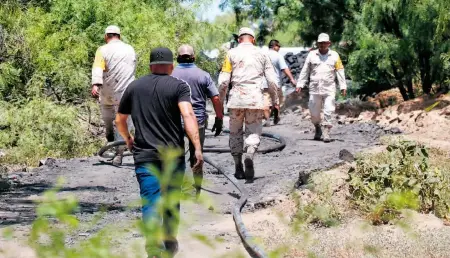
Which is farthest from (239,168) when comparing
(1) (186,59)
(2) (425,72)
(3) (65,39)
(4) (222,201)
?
(2) (425,72)

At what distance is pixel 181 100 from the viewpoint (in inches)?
267

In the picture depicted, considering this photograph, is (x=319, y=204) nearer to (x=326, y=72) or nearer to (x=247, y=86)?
(x=247, y=86)

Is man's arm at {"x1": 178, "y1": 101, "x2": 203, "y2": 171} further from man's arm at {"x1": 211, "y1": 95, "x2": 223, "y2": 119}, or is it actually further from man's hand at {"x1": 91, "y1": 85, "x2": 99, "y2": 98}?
man's hand at {"x1": 91, "y1": 85, "x2": 99, "y2": 98}

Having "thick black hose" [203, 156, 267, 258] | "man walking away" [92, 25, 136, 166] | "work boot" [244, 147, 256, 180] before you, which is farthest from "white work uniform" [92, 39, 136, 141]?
"work boot" [244, 147, 256, 180]

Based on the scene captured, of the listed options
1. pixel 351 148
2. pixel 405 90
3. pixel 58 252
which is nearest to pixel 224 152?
pixel 351 148

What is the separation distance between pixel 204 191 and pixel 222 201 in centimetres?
57

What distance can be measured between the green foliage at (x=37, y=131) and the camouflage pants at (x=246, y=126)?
428 cm

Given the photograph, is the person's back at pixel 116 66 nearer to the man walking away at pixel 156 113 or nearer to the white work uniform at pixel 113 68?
the white work uniform at pixel 113 68

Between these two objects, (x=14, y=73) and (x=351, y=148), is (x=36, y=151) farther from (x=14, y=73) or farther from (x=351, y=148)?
(x=351, y=148)

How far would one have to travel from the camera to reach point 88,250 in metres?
2.67

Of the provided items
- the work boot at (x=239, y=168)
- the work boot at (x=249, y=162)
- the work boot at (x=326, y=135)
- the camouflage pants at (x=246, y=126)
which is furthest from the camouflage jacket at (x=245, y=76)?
the work boot at (x=326, y=135)

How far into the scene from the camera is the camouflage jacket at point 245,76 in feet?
36.2

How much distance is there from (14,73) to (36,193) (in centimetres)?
560

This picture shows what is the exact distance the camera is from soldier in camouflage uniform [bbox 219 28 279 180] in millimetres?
11047
